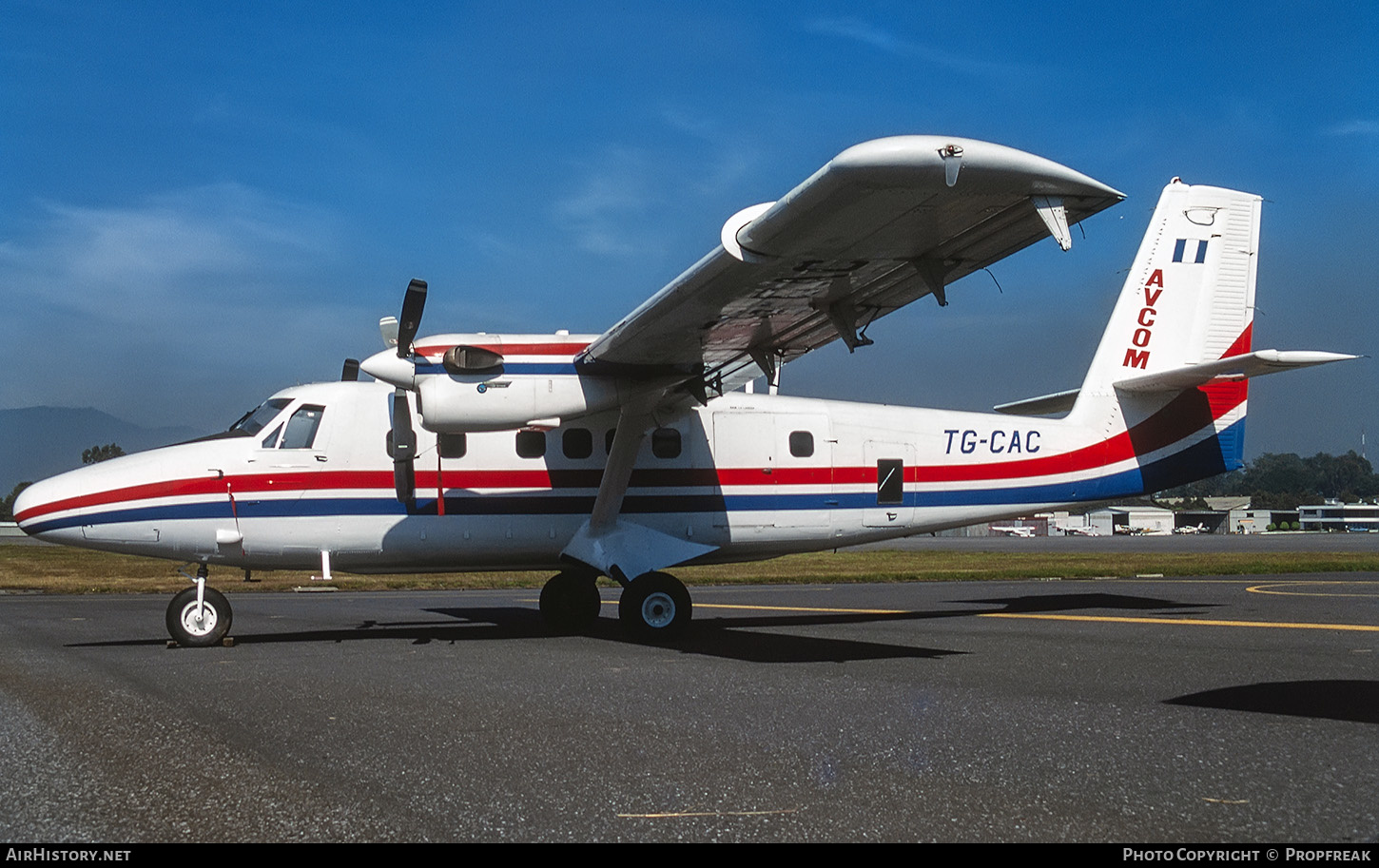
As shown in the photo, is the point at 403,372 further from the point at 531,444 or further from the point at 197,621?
the point at 197,621

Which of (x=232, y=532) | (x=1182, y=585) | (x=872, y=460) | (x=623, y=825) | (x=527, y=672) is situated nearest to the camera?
(x=623, y=825)

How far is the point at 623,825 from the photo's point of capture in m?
4.33

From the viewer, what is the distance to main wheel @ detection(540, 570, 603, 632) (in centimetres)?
1456

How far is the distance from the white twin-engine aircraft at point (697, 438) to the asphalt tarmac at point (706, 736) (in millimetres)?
1380

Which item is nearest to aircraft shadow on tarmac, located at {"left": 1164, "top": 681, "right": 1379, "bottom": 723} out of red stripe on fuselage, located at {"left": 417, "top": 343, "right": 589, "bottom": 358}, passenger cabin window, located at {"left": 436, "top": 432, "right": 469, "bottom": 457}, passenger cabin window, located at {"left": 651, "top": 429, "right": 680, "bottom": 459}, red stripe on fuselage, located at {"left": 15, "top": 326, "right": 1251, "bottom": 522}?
red stripe on fuselage, located at {"left": 15, "top": 326, "right": 1251, "bottom": 522}

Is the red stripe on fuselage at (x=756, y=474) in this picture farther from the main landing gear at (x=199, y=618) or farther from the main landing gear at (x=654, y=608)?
the main landing gear at (x=654, y=608)

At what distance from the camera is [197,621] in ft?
39.8

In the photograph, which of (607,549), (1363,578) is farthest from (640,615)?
(1363,578)

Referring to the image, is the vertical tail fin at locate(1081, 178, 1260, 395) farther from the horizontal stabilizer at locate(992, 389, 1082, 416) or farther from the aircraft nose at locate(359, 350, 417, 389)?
the aircraft nose at locate(359, 350, 417, 389)

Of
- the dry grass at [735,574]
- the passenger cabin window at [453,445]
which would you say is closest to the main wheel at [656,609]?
the passenger cabin window at [453,445]

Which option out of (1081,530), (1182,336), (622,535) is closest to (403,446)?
(622,535)

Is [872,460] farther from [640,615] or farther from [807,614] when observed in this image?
[640,615]

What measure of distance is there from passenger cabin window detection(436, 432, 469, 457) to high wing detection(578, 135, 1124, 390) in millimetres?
2376
